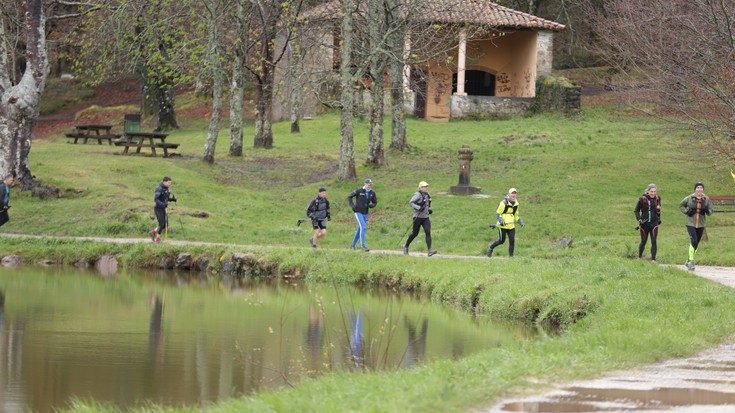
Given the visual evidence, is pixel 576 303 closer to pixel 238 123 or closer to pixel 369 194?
pixel 369 194

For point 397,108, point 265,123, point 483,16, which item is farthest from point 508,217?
point 483,16

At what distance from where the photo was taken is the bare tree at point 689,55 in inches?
1081

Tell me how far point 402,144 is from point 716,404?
31356mm

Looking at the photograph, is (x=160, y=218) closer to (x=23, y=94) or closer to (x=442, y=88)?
(x=23, y=94)

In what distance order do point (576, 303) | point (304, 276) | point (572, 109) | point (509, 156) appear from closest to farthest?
point (576, 303)
point (304, 276)
point (509, 156)
point (572, 109)

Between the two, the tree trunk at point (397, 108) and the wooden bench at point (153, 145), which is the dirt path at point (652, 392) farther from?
the wooden bench at point (153, 145)

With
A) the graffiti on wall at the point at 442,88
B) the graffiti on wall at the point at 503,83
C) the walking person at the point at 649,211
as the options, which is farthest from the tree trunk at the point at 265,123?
the walking person at the point at 649,211

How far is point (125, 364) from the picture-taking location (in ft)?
48.2

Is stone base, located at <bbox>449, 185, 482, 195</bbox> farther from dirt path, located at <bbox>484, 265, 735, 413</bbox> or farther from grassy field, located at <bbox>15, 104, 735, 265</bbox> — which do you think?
dirt path, located at <bbox>484, 265, 735, 413</bbox>

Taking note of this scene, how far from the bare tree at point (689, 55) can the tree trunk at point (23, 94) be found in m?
17.3

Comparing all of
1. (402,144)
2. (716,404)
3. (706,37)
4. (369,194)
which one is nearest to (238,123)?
(402,144)

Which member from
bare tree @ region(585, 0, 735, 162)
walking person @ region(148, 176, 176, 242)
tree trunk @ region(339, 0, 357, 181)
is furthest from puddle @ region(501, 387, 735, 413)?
tree trunk @ region(339, 0, 357, 181)

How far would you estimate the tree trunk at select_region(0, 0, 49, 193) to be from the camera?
100ft

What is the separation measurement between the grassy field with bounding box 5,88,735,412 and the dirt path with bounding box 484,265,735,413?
0.33m
